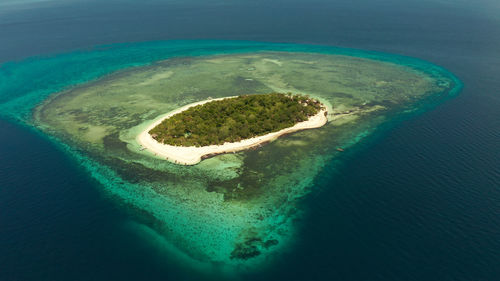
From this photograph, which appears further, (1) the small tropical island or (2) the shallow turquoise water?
(1) the small tropical island

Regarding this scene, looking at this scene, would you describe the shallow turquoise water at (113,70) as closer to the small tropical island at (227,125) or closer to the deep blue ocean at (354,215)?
the deep blue ocean at (354,215)

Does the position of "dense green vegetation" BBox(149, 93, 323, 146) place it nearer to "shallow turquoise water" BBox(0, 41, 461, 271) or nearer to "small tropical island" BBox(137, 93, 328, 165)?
"small tropical island" BBox(137, 93, 328, 165)

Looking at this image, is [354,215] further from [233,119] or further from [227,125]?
[233,119]

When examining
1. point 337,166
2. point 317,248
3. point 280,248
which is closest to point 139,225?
point 280,248

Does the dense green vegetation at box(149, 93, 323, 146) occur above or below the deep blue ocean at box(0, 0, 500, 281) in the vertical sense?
above

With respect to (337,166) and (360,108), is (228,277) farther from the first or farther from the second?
(360,108)

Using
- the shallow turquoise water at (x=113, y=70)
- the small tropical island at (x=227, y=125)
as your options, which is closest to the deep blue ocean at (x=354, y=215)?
the shallow turquoise water at (x=113, y=70)

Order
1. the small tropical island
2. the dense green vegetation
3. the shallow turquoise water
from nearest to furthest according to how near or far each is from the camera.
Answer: the shallow turquoise water
the small tropical island
the dense green vegetation

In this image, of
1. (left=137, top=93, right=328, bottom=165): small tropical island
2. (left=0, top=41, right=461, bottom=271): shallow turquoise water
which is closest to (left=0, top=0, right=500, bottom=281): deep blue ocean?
(left=0, top=41, right=461, bottom=271): shallow turquoise water
